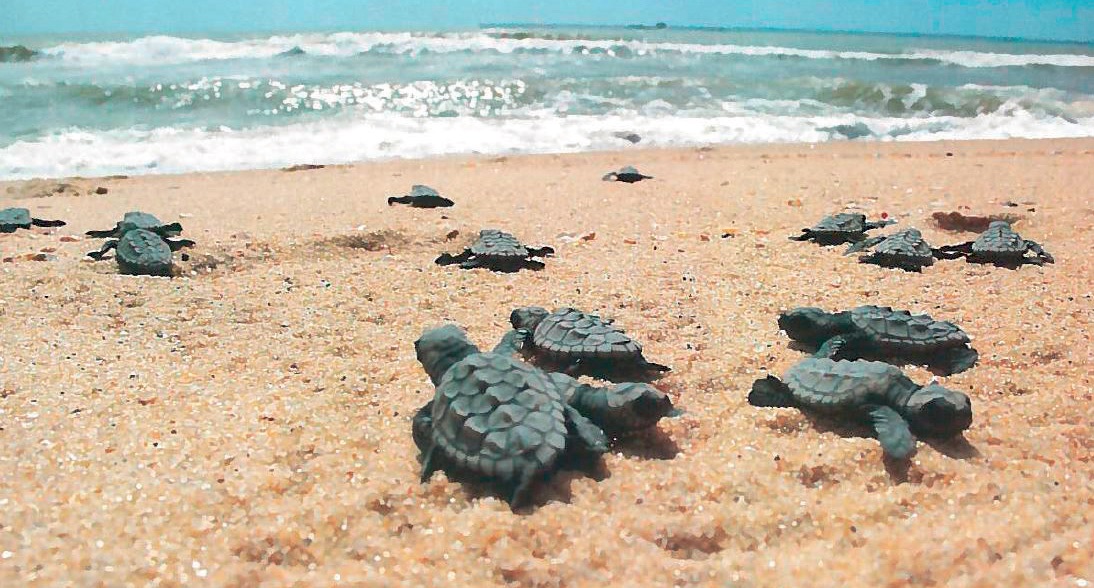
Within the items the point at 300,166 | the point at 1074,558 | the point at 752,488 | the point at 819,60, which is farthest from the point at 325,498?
the point at 819,60

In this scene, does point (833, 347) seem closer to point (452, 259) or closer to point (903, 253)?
point (903, 253)

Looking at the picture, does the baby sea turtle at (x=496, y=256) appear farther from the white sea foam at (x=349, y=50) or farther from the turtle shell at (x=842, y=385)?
the white sea foam at (x=349, y=50)

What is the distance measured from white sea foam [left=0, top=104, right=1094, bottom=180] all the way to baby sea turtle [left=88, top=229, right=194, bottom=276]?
596 centimetres

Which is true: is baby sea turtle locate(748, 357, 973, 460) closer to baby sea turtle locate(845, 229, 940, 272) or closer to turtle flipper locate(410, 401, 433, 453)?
→ turtle flipper locate(410, 401, 433, 453)

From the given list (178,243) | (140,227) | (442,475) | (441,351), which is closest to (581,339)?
(441,351)

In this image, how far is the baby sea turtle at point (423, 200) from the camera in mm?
6984

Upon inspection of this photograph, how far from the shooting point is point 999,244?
496cm

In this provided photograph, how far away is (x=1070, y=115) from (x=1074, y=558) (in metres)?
17.0

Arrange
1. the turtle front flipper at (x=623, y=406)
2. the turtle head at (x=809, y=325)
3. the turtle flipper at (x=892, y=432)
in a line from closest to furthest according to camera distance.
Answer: the turtle flipper at (x=892, y=432) → the turtle front flipper at (x=623, y=406) → the turtle head at (x=809, y=325)

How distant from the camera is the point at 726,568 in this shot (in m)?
2.12

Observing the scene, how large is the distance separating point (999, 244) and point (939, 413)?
279cm

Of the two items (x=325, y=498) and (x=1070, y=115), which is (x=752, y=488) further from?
(x=1070, y=115)

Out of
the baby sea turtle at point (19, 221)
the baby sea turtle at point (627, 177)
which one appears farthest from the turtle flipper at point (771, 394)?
the baby sea turtle at point (19, 221)

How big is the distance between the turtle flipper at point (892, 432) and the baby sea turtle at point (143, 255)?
410 cm
